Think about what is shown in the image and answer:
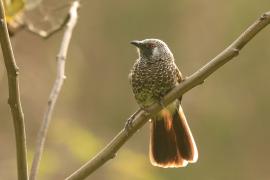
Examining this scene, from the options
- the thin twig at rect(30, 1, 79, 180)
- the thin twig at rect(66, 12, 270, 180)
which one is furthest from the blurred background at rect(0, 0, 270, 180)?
the thin twig at rect(66, 12, 270, 180)

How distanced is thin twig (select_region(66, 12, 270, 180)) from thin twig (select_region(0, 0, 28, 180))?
0.19 metres

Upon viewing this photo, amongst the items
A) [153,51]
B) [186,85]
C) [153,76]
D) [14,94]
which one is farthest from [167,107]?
[14,94]

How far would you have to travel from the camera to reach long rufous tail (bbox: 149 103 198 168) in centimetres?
364

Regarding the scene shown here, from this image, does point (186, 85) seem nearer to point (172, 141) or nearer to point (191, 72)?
point (172, 141)

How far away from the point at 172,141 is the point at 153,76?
0.43m

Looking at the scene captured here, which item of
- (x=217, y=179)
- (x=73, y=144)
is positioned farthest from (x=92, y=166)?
(x=217, y=179)

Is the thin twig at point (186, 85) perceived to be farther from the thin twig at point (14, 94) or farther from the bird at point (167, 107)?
the bird at point (167, 107)

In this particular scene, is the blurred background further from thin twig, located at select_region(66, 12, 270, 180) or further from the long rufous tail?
thin twig, located at select_region(66, 12, 270, 180)

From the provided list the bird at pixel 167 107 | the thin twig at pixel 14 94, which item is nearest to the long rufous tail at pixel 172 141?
the bird at pixel 167 107

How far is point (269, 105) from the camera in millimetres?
6734

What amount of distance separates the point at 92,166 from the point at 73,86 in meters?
3.19

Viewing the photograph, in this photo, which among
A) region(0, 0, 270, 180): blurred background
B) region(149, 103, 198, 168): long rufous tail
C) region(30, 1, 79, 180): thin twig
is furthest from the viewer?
region(0, 0, 270, 180): blurred background

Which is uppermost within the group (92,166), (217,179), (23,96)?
(92,166)

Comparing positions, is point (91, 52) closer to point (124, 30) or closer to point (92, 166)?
point (124, 30)
